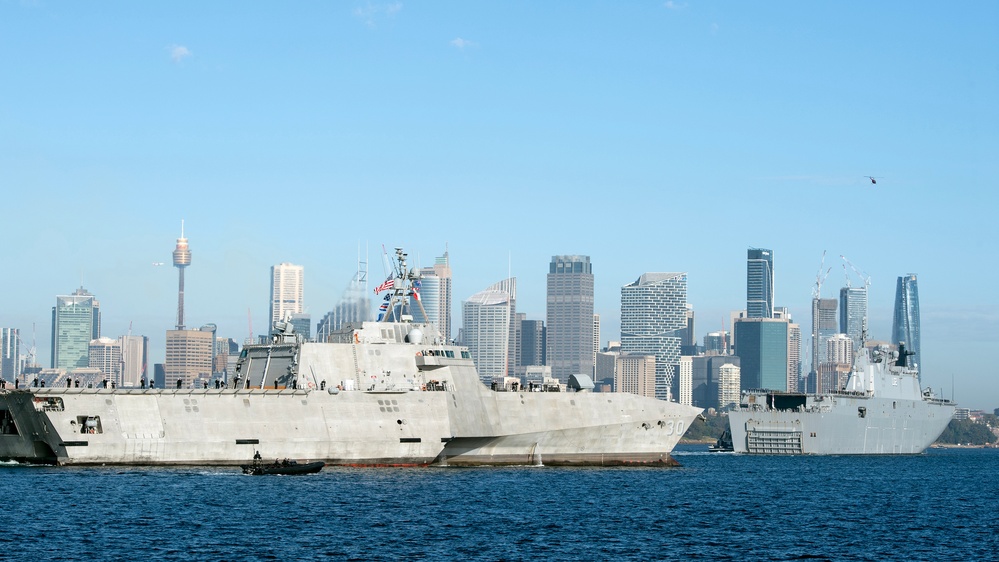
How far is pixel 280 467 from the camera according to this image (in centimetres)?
5728

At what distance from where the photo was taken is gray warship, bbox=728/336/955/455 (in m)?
111

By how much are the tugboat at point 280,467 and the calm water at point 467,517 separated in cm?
62

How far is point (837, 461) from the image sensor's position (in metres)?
99.8

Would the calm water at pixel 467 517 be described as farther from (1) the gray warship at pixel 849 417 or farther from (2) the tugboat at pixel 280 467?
(1) the gray warship at pixel 849 417

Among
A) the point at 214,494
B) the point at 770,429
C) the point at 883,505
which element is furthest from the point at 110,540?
the point at 770,429

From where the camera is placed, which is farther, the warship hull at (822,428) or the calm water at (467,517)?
the warship hull at (822,428)

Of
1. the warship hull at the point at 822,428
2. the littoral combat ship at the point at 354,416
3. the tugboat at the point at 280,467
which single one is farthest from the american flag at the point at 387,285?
the warship hull at the point at 822,428

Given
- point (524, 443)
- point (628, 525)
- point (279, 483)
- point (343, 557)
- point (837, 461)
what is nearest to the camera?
point (343, 557)

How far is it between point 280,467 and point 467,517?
46.7ft

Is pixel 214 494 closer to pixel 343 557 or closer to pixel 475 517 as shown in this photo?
pixel 475 517

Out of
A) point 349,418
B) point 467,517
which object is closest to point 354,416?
point 349,418

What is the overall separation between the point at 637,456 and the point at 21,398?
30.3 m

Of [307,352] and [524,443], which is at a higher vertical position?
[307,352]

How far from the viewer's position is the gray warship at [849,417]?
4363 inches
